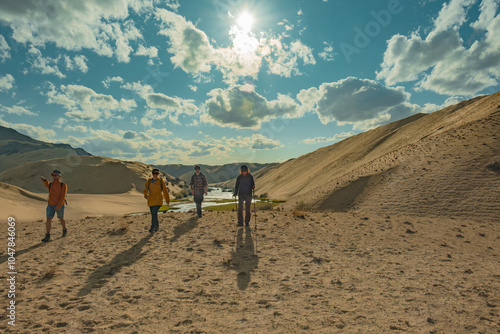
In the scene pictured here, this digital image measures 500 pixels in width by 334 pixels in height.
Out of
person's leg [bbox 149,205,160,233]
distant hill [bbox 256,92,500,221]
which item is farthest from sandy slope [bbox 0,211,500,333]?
distant hill [bbox 256,92,500,221]

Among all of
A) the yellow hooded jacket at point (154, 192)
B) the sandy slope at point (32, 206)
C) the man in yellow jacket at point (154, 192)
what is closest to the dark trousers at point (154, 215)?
the man in yellow jacket at point (154, 192)

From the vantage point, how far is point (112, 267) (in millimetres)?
7152

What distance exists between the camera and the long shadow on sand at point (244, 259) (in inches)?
253

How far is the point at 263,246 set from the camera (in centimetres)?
928

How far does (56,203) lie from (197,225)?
236 inches

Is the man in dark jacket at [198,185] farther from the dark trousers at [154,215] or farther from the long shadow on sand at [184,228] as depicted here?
the dark trousers at [154,215]

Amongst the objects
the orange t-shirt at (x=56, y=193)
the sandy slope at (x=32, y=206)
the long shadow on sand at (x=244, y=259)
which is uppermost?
the orange t-shirt at (x=56, y=193)

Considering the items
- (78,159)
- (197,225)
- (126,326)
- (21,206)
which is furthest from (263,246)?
(78,159)

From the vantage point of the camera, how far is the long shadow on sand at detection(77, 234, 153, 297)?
5887mm

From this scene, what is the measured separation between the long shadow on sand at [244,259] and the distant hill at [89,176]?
69065mm

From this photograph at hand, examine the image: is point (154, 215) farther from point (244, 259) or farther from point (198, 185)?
point (244, 259)

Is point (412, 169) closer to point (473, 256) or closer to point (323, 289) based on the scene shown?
point (473, 256)

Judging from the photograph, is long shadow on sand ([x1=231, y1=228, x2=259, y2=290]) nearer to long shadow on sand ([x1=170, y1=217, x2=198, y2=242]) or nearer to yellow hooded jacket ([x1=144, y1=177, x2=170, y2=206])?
long shadow on sand ([x1=170, y1=217, x2=198, y2=242])

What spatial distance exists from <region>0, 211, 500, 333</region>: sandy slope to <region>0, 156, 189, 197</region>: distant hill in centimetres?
6798
